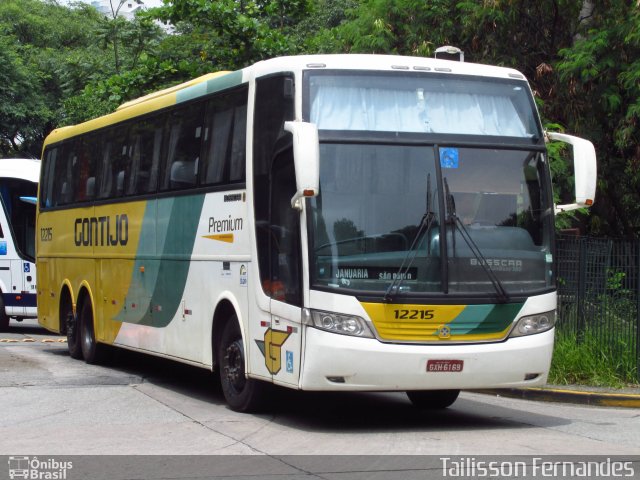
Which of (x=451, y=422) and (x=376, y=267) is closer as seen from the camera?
(x=376, y=267)

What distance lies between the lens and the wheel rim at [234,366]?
11219mm

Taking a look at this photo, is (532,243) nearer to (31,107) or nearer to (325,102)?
(325,102)

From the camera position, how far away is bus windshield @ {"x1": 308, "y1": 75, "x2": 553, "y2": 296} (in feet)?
32.1

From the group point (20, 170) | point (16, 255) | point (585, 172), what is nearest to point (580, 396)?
point (585, 172)

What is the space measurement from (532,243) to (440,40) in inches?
401

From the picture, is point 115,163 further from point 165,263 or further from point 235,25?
point 235,25

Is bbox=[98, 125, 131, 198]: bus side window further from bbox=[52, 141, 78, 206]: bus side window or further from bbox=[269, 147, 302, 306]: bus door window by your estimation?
bbox=[269, 147, 302, 306]: bus door window

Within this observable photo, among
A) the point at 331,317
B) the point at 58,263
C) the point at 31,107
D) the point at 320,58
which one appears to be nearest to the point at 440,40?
the point at 58,263

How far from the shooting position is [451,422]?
11.0 metres

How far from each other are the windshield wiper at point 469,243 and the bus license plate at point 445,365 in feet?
2.36

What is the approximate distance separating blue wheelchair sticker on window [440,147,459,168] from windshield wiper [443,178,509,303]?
173mm

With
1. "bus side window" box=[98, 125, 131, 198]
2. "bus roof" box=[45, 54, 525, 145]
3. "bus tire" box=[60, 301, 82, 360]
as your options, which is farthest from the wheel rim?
"bus tire" box=[60, 301, 82, 360]
